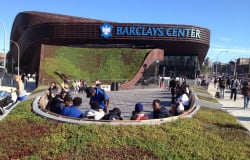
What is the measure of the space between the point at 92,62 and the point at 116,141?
3574 centimetres

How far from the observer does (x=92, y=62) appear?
42.4 m

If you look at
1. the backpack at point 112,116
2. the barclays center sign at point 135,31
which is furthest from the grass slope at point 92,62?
the backpack at point 112,116

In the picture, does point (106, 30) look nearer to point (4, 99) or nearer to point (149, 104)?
point (149, 104)

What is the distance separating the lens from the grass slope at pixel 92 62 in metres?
39.5

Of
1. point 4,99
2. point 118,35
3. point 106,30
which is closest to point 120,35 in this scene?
point 118,35

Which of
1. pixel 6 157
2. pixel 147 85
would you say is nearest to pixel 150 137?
pixel 6 157

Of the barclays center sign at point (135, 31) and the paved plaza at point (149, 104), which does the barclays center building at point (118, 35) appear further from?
the paved plaza at point (149, 104)

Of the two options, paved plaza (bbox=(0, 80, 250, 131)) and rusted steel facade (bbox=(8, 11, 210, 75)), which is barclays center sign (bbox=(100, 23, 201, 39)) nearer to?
rusted steel facade (bbox=(8, 11, 210, 75))

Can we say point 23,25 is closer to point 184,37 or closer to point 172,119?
point 184,37

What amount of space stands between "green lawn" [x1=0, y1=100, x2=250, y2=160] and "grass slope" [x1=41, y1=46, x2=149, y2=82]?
30390 mm

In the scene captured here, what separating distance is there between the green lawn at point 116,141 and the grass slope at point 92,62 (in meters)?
30.4

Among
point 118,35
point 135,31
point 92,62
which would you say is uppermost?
point 135,31

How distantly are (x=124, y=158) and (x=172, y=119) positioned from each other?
3047 mm

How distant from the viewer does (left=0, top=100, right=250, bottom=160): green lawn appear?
638cm
